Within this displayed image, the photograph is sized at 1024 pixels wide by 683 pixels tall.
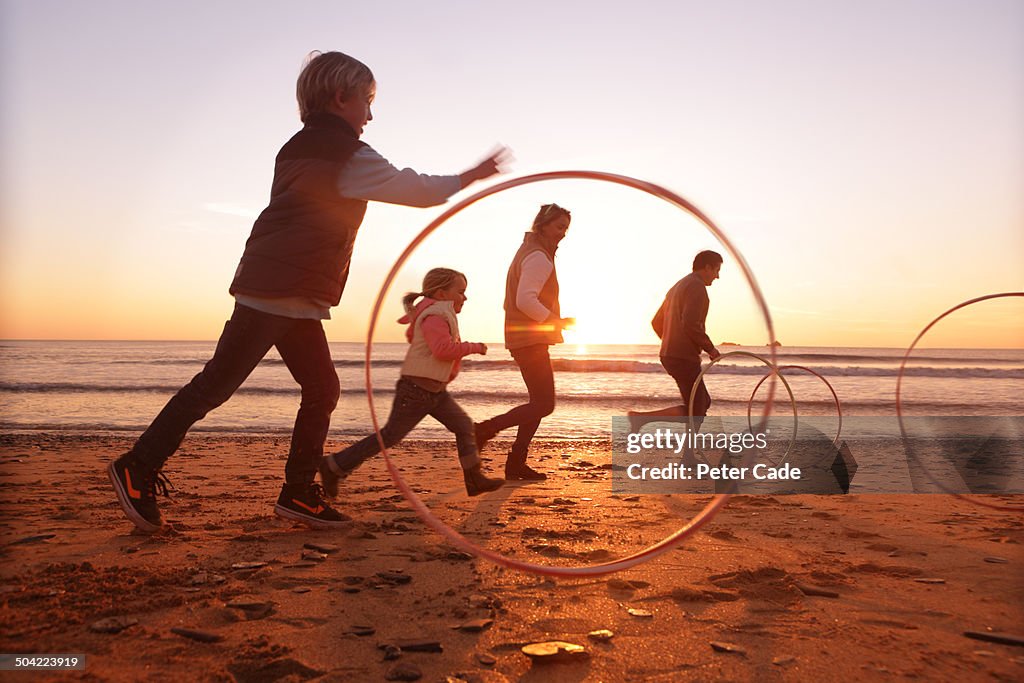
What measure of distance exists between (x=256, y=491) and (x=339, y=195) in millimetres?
2931

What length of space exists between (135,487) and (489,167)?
8.23ft

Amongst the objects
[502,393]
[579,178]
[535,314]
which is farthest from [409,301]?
[502,393]

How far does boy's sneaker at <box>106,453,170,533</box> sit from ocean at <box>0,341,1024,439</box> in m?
1.21

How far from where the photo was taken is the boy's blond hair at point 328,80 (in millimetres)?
4004

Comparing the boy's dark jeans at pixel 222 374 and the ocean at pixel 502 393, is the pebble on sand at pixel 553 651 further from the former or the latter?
the ocean at pixel 502 393

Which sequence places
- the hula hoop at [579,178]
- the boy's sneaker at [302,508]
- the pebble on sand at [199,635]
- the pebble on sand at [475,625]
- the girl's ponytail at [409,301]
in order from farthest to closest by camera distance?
the girl's ponytail at [409,301], the boy's sneaker at [302,508], the hula hoop at [579,178], the pebble on sand at [475,625], the pebble on sand at [199,635]

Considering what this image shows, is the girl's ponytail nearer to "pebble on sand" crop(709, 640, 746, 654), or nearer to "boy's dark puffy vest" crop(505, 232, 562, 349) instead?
"boy's dark puffy vest" crop(505, 232, 562, 349)

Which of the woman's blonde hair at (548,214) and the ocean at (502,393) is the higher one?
the woman's blonde hair at (548,214)

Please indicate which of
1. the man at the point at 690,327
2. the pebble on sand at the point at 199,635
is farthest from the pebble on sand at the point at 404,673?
the man at the point at 690,327

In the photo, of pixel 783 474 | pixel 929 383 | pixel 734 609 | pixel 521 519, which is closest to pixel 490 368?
pixel 929 383

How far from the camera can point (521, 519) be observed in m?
5.01

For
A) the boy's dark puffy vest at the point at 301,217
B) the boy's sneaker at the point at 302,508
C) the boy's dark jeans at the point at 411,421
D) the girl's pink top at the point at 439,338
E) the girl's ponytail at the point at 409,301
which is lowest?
the boy's sneaker at the point at 302,508

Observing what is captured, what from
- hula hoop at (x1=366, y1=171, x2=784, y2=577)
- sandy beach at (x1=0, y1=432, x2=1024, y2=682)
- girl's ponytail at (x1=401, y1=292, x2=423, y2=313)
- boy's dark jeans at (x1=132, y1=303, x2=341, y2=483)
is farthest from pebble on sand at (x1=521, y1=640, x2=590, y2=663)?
girl's ponytail at (x1=401, y1=292, x2=423, y2=313)

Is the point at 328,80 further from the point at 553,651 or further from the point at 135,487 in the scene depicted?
the point at 553,651
